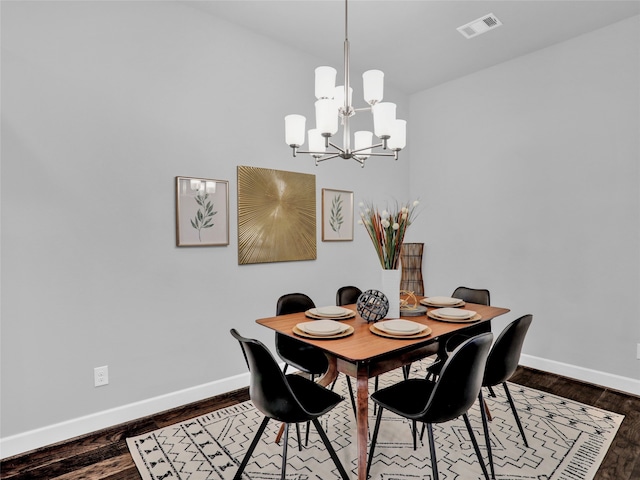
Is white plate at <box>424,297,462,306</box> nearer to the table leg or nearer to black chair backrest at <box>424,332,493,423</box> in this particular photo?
black chair backrest at <box>424,332,493,423</box>

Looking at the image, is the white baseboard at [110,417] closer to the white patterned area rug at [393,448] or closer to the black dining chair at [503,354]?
the white patterned area rug at [393,448]

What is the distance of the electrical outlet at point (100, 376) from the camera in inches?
90.9

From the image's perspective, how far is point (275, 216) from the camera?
125 inches

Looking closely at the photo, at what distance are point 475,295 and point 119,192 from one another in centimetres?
267

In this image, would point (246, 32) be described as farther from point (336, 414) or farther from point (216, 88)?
point (336, 414)

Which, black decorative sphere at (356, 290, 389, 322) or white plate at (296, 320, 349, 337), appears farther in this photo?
black decorative sphere at (356, 290, 389, 322)

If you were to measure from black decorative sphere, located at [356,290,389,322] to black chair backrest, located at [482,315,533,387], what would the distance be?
0.58 meters

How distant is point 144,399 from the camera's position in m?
2.50

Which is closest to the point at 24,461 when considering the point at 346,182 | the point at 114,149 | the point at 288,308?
the point at 288,308

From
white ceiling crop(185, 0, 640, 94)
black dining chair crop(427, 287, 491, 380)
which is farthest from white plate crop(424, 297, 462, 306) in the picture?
white ceiling crop(185, 0, 640, 94)

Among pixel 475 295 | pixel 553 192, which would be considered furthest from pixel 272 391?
pixel 553 192

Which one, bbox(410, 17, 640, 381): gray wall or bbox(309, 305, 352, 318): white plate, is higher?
bbox(410, 17, 640, 381): gray wall

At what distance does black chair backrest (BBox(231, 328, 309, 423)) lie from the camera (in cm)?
148

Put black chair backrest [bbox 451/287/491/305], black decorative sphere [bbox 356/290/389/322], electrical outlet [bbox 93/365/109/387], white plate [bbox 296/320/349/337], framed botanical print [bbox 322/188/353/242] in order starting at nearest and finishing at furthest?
1. white plate [bbox 296/320/349/337]
2. black decorative sphere [bbox 356/290/389/322]
3. electrical outlet [bbox 93/365/109/387]
4. black chair backrest [bbox 451/287/491/305]
5. framed botanical print [bbox 322/188/353/242]
